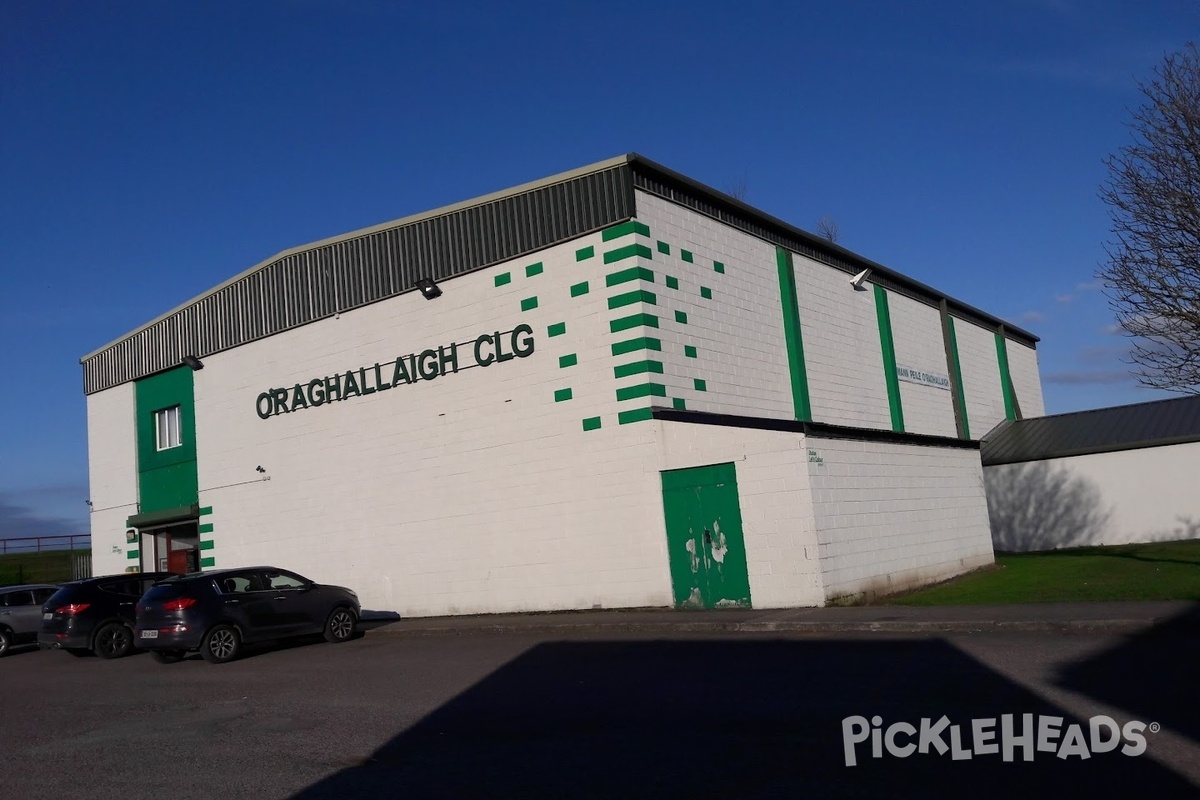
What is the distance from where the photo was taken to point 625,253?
62.0ft

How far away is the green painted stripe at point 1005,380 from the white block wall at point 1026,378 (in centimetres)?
46

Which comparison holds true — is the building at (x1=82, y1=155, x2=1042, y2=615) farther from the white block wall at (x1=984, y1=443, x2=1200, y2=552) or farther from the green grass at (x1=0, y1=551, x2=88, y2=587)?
the green grass at (x1=0, y1=551, x2=88, y2=587)

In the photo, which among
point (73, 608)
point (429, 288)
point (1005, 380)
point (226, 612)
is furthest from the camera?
point (1005, 380)

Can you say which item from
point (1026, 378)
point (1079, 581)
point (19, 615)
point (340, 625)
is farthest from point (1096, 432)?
point (19, 615)

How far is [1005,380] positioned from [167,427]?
2908 cm

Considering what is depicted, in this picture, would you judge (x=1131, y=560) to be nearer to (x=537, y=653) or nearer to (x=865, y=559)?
(x=865, y=559)

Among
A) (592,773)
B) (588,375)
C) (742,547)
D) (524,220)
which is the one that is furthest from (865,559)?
(592,773)

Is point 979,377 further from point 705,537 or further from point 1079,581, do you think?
point 705,537

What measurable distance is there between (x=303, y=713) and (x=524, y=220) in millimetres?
12216

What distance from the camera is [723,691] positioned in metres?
9.79

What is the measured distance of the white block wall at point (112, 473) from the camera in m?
30.0

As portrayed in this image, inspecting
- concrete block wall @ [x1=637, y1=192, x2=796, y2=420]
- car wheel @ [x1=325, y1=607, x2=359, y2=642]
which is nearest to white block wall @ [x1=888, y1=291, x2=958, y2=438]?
concrete block wall @ [x1=637, y1=192, x2=796, y2=420]

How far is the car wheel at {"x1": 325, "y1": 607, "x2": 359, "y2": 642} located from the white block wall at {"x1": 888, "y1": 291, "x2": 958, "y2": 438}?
16629 mm

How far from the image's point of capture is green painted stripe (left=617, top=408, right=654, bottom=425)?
18375 mm
